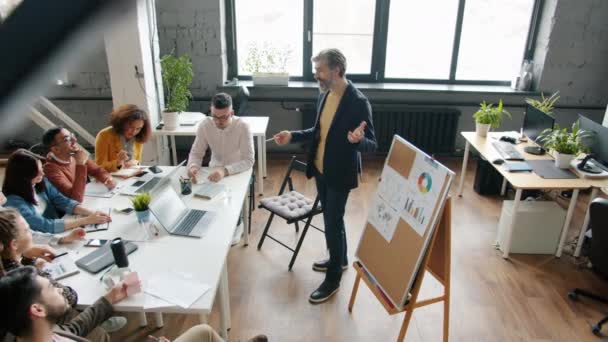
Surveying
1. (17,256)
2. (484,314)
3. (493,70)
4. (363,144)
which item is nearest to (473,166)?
(493,70)

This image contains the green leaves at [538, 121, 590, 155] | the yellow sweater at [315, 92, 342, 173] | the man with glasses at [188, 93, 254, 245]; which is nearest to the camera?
the yellow sweater at [315, 92, 342, 173]

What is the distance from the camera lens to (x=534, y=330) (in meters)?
2.76

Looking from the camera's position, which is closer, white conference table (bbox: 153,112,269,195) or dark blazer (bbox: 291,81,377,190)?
dark blazer (bbox: 291,81,377,190)

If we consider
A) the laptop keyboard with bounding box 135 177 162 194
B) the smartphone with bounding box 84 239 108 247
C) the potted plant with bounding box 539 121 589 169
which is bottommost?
the smartphone with bounding box 84 239 108 247

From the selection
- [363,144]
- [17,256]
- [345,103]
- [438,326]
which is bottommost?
[438,326]

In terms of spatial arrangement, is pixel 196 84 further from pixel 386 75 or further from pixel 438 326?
pixel 438 326

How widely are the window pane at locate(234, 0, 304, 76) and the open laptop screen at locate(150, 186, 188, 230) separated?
3056 millimetres

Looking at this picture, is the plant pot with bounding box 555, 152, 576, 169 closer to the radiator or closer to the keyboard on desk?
the keyboard on desk

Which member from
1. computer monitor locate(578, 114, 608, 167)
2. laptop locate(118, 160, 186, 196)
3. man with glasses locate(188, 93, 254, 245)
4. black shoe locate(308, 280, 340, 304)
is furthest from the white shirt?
computer monitor locate(578, 114, 608, 167)

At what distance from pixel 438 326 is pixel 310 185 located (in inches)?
91.3

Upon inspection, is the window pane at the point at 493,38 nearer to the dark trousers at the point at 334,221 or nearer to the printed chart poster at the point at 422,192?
the dark trousers at the point at 334,221

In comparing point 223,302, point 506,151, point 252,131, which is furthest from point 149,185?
point 506,151

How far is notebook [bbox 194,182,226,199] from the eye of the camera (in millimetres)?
2844

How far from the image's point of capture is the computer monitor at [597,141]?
338 centimetres
